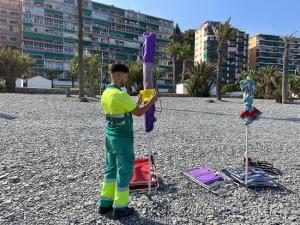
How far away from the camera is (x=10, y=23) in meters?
101

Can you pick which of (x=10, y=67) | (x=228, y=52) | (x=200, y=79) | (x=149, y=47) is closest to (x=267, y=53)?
(x=228, y=52)

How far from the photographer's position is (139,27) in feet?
393

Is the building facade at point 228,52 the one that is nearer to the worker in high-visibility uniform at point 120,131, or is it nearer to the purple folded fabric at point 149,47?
the purple folded fabric at point 149,47

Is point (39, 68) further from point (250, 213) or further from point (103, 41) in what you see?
point (250, 213)

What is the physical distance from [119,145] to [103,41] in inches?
4308

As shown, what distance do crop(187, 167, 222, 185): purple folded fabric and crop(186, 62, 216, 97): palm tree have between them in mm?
33224

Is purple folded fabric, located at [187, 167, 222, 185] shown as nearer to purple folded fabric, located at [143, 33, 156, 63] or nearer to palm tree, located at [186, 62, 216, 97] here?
purple folded fabric, located at [143, 33, 156, 63]

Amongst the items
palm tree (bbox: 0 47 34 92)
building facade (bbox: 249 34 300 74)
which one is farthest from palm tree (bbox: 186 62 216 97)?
building facade (bbox: 249 34 300 74)

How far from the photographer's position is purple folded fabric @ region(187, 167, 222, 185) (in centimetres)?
562

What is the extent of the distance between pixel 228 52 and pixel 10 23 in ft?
253

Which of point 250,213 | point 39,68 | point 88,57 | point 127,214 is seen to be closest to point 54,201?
point 127,214

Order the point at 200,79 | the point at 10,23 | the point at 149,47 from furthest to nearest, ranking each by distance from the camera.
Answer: the point at 10,23
the point at 200,79
the point at 149,47

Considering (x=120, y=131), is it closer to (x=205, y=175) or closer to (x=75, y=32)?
(x=205, y=175)

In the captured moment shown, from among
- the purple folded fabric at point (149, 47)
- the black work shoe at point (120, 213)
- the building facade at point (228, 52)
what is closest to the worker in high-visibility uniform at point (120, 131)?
the black work shoe at point (120, 213)
